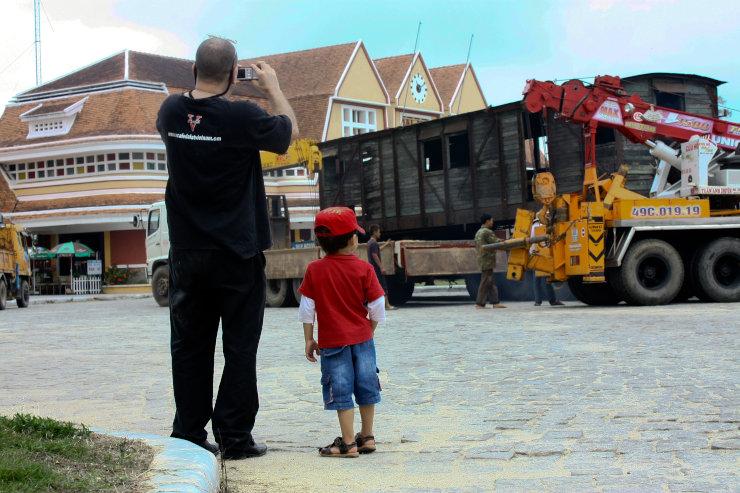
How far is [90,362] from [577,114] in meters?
10.5

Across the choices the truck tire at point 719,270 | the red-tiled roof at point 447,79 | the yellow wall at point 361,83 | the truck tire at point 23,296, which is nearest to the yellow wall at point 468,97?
the red-tiled roof at point 447,79

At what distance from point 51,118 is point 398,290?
28576mm

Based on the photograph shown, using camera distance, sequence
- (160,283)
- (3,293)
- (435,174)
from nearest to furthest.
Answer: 1. (435,174)
2. (160,283)
3. (3,293)

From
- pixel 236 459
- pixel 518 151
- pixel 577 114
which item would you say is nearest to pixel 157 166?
pixel 518 151

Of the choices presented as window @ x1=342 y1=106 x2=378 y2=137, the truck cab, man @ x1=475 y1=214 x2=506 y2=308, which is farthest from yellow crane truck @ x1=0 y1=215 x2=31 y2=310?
window @ x1=342 y1=106 x2=378 y2=137

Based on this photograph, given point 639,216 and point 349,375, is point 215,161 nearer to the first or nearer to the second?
point 349,375

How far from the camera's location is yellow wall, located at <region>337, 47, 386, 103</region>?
52.2 meters

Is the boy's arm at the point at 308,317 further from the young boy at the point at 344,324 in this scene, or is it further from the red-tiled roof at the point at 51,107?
the red-tiled roof at the point at 51,107

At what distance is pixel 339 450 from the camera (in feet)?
18.3

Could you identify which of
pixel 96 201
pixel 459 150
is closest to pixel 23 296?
pixel 459 150

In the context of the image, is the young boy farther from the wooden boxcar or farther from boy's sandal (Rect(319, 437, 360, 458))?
the wooden boxcar

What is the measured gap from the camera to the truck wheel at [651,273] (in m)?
17.4

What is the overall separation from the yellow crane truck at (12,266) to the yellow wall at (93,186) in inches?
506

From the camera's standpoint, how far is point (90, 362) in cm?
1131
